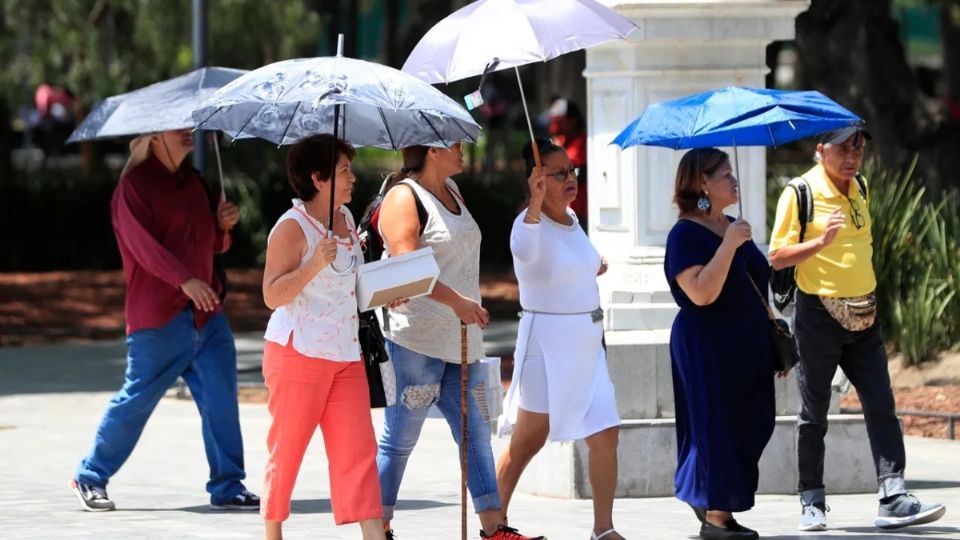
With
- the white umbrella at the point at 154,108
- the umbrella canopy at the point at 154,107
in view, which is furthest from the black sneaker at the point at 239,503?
the umbrella canopy at the point at 154,107

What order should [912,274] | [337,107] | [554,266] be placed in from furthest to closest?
[912,274], [554,266], [337,107]

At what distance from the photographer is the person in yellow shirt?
28.6 ft

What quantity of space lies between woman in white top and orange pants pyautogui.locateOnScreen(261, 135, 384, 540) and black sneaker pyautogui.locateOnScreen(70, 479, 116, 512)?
2215 millimetres

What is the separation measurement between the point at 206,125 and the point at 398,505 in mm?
2530

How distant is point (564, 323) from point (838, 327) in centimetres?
138

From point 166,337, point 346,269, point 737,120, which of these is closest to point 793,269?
point 737,120

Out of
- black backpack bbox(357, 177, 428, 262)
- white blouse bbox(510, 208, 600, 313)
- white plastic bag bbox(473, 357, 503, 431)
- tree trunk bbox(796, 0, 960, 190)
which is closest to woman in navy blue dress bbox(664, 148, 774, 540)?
white blouse bbox(510, 208, 600, 313)

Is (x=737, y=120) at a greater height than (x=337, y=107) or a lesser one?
lesser

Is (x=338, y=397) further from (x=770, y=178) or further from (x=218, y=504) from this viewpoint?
(x=770, y=178)

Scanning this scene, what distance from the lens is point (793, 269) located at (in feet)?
29.0

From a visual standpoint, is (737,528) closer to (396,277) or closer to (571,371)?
(571,371)

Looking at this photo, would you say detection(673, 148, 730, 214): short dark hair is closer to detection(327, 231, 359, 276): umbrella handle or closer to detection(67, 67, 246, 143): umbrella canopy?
detection(327, 231, 359, 276): umbrella handle

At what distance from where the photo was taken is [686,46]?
991 centimetres

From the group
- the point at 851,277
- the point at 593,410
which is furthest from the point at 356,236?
the point at 851,277
